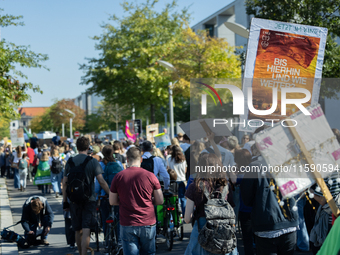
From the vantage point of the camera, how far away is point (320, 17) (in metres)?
12.3

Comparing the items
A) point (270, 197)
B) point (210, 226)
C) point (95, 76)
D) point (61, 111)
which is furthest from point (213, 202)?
point (61, 111)

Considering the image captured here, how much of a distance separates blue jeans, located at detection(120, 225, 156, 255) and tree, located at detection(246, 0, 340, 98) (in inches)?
353

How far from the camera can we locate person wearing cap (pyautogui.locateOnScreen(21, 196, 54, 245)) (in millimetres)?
8125

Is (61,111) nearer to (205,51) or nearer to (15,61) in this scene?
(205,51)

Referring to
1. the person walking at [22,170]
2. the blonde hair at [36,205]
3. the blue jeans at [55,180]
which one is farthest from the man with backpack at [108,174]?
the person walking at [22,170]

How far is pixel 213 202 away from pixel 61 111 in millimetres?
72283

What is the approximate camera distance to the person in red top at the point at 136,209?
16.3ft

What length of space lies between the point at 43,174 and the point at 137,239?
1035cm

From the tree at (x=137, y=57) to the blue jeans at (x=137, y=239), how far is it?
1895cm

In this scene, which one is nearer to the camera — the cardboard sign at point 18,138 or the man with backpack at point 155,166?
the man with backpack at point 155,166

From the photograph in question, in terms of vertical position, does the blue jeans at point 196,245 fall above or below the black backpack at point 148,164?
below

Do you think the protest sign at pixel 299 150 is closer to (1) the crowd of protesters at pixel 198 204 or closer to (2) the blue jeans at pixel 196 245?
(1) the crowd of protesters at pixel 198 204

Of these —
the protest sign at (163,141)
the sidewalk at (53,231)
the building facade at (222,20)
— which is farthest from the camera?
the building facade at (222,20)

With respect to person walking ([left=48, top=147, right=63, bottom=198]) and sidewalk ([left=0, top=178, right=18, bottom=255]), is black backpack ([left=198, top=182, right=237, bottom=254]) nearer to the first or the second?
sidewalk ([left=0, top=178, right=18, bottom=255])
